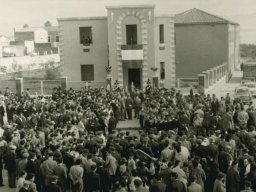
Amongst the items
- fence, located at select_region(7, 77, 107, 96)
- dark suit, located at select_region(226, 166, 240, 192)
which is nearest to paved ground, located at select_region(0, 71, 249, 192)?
dark suit, located at select_region(226, 166, 240, 192)

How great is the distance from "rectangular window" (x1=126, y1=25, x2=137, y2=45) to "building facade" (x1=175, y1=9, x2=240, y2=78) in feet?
45.3

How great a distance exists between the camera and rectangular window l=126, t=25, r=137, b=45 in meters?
40.7

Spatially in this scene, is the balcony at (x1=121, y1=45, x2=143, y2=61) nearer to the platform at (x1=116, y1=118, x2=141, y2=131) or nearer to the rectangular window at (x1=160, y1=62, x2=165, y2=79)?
the rectangular window at (x1=160, y1=62, x2=165, y2=79)

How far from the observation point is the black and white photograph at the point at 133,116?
14.4 metres

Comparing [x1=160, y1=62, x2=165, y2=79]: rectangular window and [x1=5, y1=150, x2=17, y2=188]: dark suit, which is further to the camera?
[x1=160, y1=62, x2=165, y2=79]: rectangular window

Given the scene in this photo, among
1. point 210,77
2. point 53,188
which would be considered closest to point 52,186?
point 53,188

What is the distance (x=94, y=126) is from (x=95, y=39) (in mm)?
20529

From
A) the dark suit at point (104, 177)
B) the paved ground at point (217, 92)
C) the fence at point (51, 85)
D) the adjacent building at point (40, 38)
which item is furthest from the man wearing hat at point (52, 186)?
the adjacent building at point (40, 38)

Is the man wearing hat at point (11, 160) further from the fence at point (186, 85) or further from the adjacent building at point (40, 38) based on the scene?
the adjacent building at point (40, 38)

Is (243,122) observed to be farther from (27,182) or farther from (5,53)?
(5,53)

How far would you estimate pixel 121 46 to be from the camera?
40875 mm

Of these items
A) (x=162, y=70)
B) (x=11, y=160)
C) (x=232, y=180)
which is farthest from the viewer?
(x=162, y=70)

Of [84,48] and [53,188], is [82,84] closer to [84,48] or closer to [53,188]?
[84,48]

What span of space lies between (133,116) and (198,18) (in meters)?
26.9
